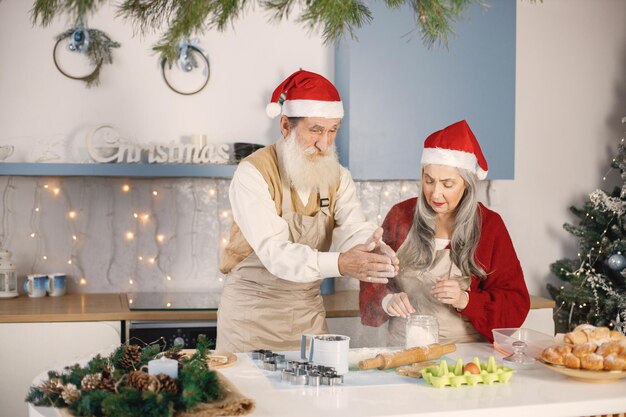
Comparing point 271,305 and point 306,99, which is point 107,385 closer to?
point 271,305

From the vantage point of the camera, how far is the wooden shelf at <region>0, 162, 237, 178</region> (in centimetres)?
370

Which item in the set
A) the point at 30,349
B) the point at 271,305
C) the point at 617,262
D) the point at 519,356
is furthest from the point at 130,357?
the point at 617,262

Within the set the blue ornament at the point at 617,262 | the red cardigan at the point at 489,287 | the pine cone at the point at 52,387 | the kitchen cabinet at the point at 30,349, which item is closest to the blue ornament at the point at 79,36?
the kitchen cabinet at the point at 30,349

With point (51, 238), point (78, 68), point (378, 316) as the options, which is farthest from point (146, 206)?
point (378, 316)

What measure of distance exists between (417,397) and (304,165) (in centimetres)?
119

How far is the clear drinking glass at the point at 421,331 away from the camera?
2494 millimetres

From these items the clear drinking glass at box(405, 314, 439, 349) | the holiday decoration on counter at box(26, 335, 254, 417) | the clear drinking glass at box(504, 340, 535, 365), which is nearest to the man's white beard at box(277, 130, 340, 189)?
the clear drinking glass at box(405, 314, 439, 349)

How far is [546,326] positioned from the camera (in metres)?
3.99

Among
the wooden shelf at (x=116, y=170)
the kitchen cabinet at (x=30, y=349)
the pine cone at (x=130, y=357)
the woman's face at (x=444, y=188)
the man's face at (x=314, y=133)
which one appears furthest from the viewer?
the wooden shelf at (x=116, y=170)

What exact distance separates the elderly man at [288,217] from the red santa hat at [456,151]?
369mm

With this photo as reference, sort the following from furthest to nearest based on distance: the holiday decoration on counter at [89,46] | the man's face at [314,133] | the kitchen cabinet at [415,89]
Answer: the holiday decoration on counter at [89,46] < the kitchen cabinet at [415,89] < the man's face at [314,133]

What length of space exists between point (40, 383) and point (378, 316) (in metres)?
1.33

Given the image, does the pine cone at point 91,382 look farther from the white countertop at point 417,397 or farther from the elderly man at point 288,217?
the elderly man at point 288,217

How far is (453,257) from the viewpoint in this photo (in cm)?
290
